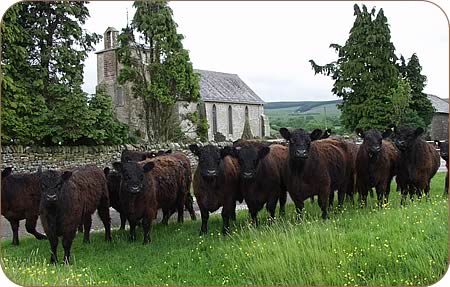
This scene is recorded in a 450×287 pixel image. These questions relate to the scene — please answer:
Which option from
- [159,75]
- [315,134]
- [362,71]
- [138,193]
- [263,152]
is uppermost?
[159,75]

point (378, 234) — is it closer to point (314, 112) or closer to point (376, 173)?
point (314, 112)

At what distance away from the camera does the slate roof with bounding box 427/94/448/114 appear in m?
4.05

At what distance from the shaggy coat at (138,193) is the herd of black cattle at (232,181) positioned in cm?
1

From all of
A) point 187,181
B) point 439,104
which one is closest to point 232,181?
point 187,181

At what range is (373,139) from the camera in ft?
24.9

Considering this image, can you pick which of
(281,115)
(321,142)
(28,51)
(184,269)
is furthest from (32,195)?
(281,115)

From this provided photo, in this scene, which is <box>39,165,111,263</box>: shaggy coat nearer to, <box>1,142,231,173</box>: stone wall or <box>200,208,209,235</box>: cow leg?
<box>1,142,231,173</box>: stone wall

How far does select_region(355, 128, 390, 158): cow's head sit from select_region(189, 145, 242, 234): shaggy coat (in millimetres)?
1891

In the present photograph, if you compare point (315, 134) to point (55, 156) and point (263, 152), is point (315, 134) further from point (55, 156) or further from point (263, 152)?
point (55, 156)

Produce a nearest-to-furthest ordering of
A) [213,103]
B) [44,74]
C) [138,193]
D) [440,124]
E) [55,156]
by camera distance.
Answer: [440,124]
[44,74]
[55,156]
[138,193]
[213,103]

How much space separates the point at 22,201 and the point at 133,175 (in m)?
1.87

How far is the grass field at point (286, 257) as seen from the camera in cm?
479

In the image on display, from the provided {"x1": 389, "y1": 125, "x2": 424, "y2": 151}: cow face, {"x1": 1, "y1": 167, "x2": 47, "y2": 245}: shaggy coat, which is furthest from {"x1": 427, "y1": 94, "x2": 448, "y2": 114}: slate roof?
{"x1": 1, "y1": 167, "x2": 47, "y2": 245}: shaggy coat

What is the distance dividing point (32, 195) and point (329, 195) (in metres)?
4.39
